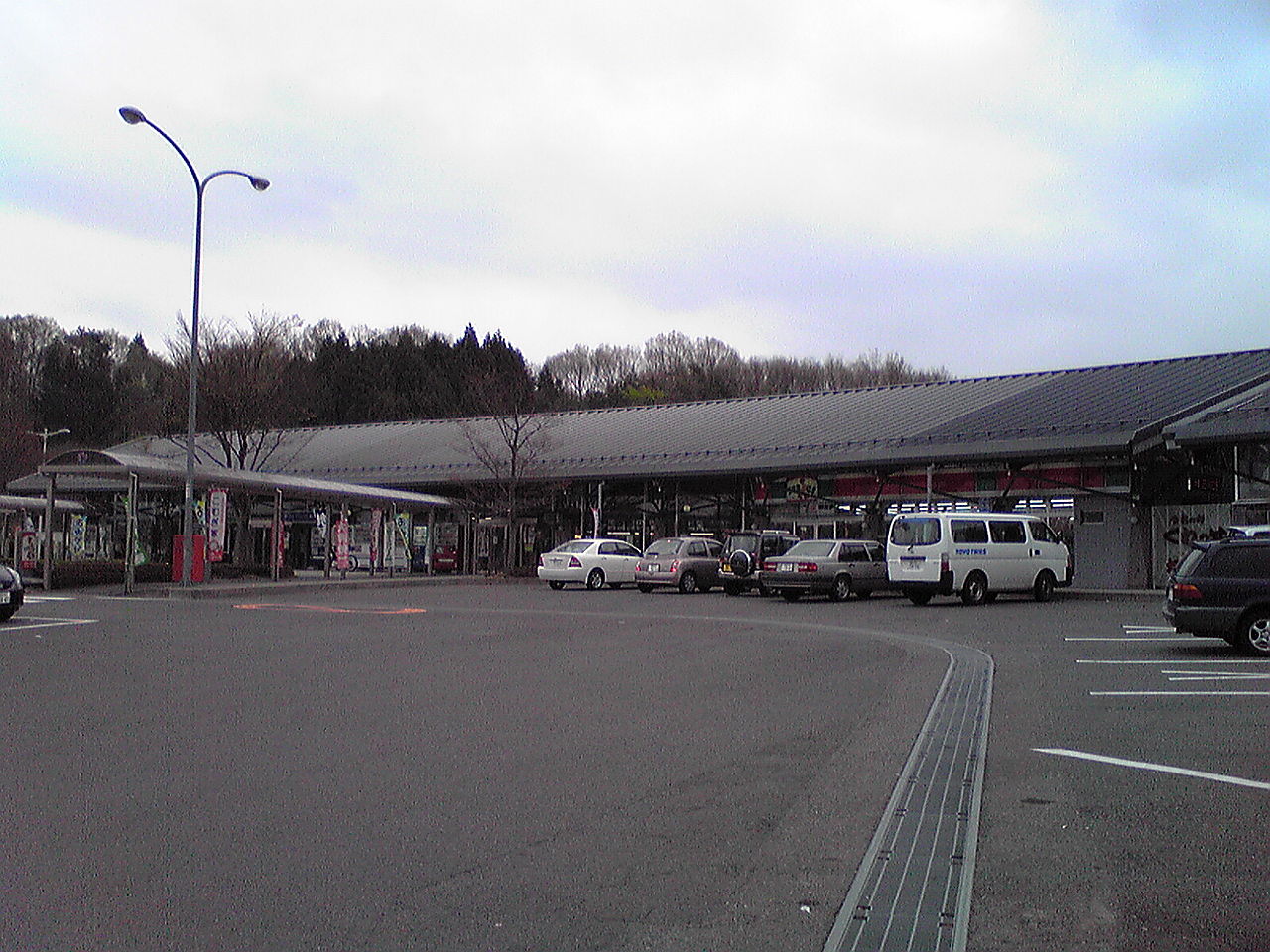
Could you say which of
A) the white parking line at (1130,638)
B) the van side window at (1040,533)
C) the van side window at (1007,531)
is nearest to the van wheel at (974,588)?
the van side window at (1007,531)

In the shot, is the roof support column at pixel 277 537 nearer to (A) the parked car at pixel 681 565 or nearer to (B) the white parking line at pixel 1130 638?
(A) the parked car at pixel 681 565

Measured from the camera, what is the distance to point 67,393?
7556cm

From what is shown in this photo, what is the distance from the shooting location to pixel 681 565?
33281mm

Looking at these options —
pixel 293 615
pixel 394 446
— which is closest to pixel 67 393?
pixel 394 446

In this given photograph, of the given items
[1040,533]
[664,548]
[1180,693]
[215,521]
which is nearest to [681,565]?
[664,548]

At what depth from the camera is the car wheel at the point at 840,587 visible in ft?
94.2

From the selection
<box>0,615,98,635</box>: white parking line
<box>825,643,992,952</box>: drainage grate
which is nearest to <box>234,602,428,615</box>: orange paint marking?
<box>0,615,98,635</box>: white parking line

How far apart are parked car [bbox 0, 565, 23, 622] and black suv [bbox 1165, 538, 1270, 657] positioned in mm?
16727

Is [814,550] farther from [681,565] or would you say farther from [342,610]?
[342,610]

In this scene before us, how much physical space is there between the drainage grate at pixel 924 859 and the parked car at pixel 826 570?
19089 millimetres

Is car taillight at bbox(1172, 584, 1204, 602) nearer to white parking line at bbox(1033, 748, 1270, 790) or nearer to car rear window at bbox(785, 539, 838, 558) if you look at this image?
white parking line at bbox(1033, 748, 1270, 790)

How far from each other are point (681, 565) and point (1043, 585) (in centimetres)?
960

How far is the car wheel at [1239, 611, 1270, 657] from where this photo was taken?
1464cm

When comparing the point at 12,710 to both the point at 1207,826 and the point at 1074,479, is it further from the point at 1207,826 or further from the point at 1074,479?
the point at 1074,479
